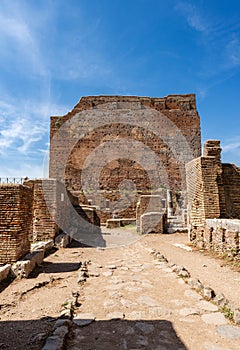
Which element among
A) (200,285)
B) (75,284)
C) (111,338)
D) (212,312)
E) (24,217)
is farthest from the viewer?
(24,217)

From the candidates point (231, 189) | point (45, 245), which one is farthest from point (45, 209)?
point (231, 189)

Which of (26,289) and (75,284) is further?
(75,284)

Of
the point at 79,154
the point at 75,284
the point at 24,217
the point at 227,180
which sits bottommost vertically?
the point at 75,284

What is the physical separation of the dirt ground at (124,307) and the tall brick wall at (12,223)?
1.96 feet

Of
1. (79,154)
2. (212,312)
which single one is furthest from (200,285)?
(79,154)

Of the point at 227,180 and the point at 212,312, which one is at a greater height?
the point at 227,180

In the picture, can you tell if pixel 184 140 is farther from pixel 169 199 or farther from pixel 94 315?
pixel 94 315

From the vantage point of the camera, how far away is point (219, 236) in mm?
6660

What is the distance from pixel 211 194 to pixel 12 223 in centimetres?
558

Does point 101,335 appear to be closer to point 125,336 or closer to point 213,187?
point 125,336

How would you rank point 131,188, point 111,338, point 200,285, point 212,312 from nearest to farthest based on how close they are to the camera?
point 111,338 < point 212,312 < point 200,285 < point 131,188

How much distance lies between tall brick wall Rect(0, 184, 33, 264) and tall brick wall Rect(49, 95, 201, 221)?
1773 cm

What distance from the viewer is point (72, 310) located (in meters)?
3.30

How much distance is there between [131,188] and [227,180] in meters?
14.8
